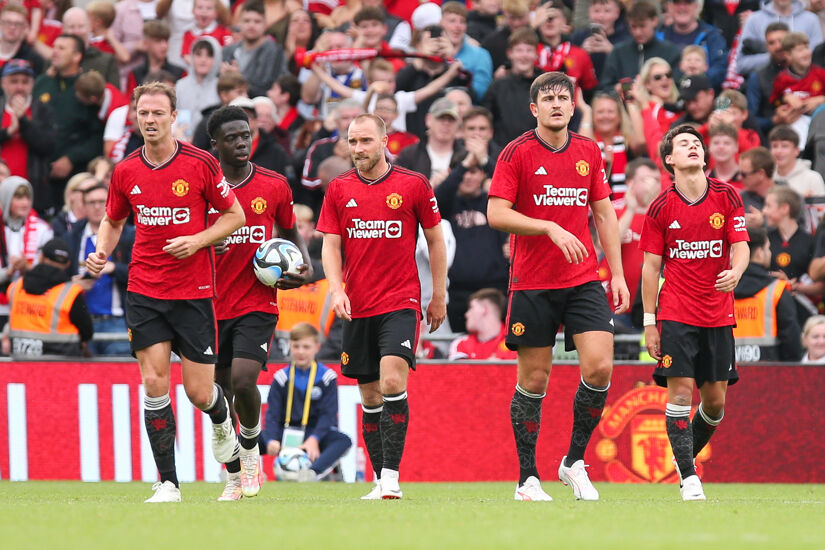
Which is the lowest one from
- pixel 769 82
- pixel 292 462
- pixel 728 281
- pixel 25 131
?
pixel 292 462

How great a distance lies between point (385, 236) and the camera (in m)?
9.61

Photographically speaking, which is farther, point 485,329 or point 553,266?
point 485,329

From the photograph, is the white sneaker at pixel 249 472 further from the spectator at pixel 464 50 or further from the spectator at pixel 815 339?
the spectator at pixel 464 50

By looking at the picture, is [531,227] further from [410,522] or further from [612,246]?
[410,522]

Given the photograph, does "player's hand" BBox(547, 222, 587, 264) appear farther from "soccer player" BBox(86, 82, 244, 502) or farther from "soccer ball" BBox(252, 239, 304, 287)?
"soccer player" BBox(86, 82, 244, 502)

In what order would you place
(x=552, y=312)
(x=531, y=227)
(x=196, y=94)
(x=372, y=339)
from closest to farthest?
(x=531, y=227), (x=552, y=312), (x=372, y=339), (x=196, y=94)

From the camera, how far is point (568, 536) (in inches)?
271

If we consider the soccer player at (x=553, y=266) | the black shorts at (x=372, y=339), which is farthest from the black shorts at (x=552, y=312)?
the black shorts at (x=372, y=339)

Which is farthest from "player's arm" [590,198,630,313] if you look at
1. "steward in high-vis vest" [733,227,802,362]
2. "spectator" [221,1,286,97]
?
"spectator" [221,1,286,97]

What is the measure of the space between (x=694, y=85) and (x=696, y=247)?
621 cm

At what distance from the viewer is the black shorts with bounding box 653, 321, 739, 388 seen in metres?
9.62

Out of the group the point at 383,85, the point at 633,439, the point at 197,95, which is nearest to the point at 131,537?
the point at 633,439

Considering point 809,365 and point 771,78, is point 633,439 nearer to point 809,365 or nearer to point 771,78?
point 809,365

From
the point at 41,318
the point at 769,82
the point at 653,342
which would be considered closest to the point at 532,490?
the point at 653,342
